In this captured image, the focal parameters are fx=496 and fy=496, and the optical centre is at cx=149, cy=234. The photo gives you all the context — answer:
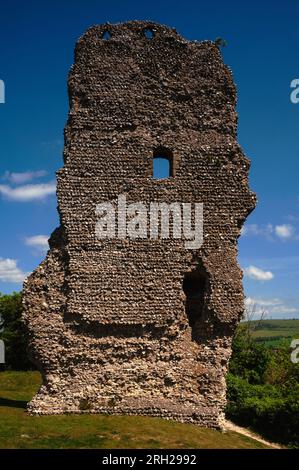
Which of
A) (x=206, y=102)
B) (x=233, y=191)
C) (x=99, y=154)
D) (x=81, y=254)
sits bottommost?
(x=81, y=254)

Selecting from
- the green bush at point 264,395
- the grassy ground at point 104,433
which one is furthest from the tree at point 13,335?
the grassy ground at point 104,433

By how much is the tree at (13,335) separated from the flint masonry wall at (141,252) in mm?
19578

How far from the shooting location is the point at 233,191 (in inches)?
538

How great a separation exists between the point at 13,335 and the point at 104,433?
23989 millimetres

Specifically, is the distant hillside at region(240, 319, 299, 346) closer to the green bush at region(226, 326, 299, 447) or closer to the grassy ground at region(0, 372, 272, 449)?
the green bush at region(226, 326, 299, 447)

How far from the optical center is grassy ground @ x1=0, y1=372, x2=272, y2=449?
10.2m

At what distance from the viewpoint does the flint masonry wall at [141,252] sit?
12688 millimetres

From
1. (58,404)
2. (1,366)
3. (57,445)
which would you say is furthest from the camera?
(1,366)

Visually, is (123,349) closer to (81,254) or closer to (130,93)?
(81,254)

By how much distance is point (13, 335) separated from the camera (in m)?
33.3

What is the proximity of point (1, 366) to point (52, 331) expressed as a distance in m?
22.3

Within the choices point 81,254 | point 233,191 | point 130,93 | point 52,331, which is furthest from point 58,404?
point 130,93

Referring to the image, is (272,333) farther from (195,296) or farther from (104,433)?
(104,433)

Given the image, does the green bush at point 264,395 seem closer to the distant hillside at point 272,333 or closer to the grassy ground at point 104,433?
the distant hillside at point 272,333
